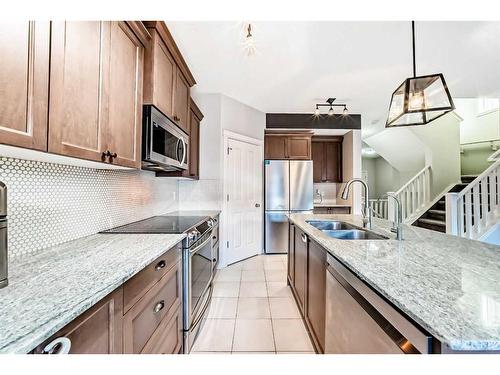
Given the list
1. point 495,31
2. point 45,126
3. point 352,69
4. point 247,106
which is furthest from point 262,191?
point 45,126

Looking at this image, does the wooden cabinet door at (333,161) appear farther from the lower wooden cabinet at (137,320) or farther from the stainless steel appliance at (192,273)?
the lower wooden cabinet at (137,320)

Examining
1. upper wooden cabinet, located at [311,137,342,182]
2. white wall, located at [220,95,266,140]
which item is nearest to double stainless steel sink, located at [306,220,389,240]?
white wall, located at [220,95,266,140]

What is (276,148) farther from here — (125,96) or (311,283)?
(125,96)

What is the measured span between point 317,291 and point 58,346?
1365 millimetres

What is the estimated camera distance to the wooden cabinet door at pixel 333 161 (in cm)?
501

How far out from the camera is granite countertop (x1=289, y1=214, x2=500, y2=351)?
1.80 ft

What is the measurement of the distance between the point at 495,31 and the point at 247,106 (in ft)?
9.60

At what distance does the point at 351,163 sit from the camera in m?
4.49

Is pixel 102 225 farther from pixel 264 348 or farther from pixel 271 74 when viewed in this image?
pixel 271 74

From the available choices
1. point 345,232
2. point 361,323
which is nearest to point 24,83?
point 361,323

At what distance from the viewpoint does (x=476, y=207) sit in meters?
3.39

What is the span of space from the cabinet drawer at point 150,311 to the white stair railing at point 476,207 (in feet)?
12.9

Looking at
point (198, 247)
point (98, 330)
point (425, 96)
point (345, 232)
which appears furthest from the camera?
point (345, 232)

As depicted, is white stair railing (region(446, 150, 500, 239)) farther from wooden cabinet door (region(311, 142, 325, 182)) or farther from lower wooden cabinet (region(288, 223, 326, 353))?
lower wooden cabinet (region(288, 223, 326, 353))
